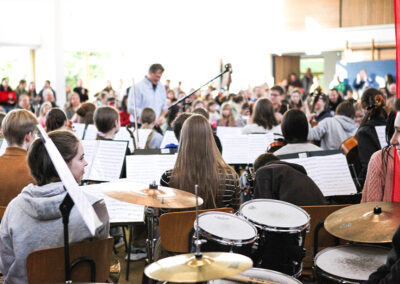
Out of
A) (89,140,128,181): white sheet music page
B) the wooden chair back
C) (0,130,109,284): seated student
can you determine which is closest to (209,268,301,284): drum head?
(0,130,109,284): seated student

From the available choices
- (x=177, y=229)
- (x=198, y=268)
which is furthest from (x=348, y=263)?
(x=198, y=268)

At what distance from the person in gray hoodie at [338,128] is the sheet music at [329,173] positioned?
91.0 inches

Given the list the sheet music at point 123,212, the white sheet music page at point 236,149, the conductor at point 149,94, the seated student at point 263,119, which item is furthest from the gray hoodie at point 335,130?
the sheet music at point 123,212

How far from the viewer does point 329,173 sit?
13.7 feet

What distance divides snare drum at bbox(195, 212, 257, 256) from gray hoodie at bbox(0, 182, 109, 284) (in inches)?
21.6

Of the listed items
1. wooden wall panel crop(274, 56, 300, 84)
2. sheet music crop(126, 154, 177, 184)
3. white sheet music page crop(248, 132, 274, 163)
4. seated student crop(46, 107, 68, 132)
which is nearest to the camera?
sheet music crop(126, 154, 177, 184)

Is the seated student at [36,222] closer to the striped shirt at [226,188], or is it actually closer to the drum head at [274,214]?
the drum head at [274,214]

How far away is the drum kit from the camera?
2578 millimetres

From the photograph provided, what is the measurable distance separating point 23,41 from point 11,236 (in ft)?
52.9

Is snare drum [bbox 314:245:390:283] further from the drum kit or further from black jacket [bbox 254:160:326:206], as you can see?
black jacket [bbox 254:160:326:206]

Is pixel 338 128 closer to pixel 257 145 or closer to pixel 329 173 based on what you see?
pixel 257 145

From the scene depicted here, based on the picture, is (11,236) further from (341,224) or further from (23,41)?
(23,41)

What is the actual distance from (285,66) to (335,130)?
1609 centimetres

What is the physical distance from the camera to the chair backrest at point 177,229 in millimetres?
3107
